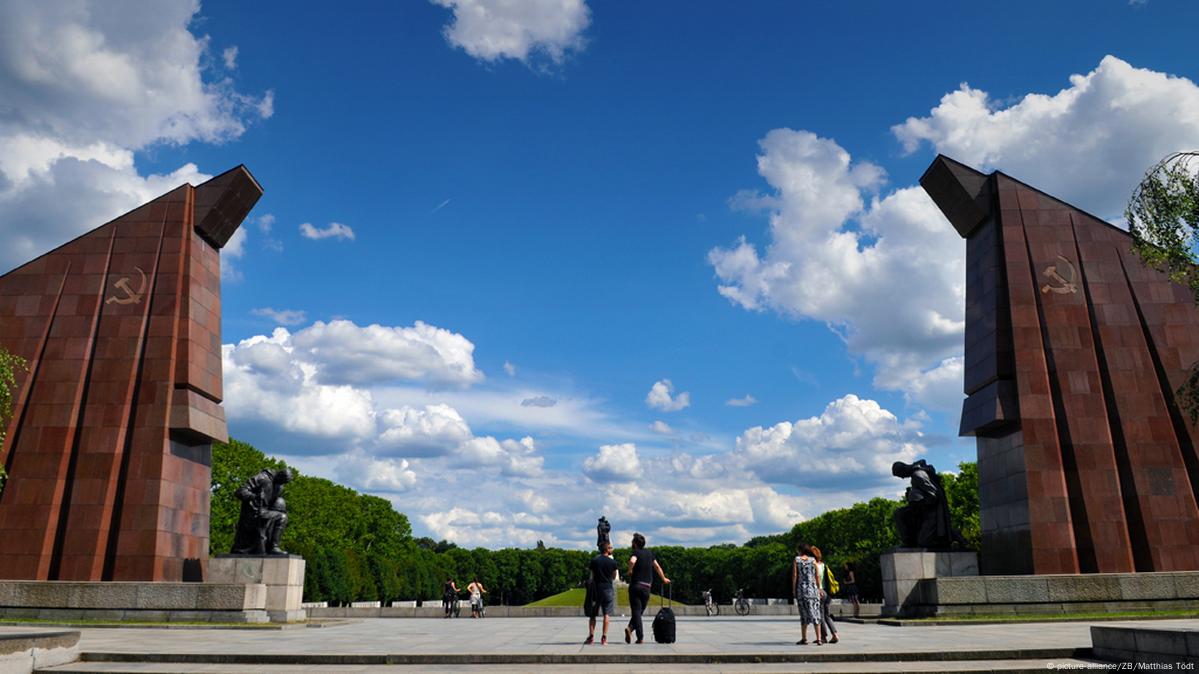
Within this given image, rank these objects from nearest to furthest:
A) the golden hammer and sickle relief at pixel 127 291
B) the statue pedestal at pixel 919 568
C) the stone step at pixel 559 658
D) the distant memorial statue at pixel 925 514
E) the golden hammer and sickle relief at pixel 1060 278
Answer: the stone step at pixel 559 658
the statue pedestal at pixel 919 568
the distant memorial statue at pixel 925 514
the golden hammer and sickle relief at pixel 1060 278
the golden hammer and sickle relief at pixel 127 291

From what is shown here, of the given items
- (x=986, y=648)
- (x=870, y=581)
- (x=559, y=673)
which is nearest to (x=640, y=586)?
(x=559, y=673)

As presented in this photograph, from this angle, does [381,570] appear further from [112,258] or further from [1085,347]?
[1085,347]

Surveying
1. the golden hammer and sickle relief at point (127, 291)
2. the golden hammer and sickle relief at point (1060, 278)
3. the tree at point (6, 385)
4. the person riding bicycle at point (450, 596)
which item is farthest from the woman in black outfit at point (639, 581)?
the person riding bicycle at point (450, 596)

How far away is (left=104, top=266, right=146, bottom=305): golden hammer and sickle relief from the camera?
2546 centimetres

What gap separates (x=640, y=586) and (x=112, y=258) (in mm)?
20396

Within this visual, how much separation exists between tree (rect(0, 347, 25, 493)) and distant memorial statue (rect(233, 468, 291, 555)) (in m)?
5.96

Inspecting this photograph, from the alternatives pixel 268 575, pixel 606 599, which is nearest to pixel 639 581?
pixel 606 599

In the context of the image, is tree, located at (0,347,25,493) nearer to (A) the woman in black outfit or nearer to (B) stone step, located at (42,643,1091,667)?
(B) stone step, located at (42,643,1091,667)

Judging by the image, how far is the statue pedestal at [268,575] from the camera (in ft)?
76.8

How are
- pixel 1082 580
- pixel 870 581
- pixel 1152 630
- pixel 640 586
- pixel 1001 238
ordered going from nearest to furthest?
1. pixel 1152 630
2. pixel 640 586
3. pixel 1082 580
4. pixel 1001 238
5. pixel 870 581

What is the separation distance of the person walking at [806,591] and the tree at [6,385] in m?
16.4

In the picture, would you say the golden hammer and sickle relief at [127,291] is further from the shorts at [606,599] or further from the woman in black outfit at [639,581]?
the woman in black outfit at [639,581]

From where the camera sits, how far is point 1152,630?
1110cm

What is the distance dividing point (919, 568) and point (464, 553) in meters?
92.5
